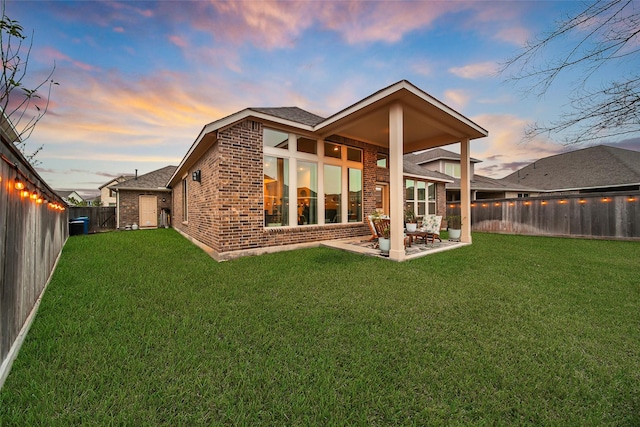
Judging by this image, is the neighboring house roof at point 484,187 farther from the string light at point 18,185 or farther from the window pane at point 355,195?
the string light at point 18,185

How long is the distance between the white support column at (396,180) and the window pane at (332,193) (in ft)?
8.48

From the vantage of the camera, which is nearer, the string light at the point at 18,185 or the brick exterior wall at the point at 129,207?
the string light at the point at 18,185

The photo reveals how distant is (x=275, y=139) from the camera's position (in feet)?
21.8

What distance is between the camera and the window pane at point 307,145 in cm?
716

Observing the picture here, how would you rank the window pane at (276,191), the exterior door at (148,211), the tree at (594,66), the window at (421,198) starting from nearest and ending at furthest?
the tree at (594,66) < the window pane at (276,191) < the window at (421,198) < the exterior door at (148,211)

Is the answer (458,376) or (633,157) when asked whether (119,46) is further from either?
(633,157)

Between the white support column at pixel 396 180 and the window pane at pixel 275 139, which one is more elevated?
the window pane at pixel 275 139

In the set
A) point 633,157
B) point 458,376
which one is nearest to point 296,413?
point 458,376

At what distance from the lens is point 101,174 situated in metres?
23.8

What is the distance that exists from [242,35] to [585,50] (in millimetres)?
8113

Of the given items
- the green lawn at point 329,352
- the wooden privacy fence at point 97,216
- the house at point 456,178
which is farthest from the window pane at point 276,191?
the house at point 456,178

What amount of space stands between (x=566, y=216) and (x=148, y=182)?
23555 millimetres

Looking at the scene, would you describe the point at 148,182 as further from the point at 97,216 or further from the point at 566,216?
the point at 566,216

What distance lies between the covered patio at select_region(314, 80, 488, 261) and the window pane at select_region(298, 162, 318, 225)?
1167 millimetres
